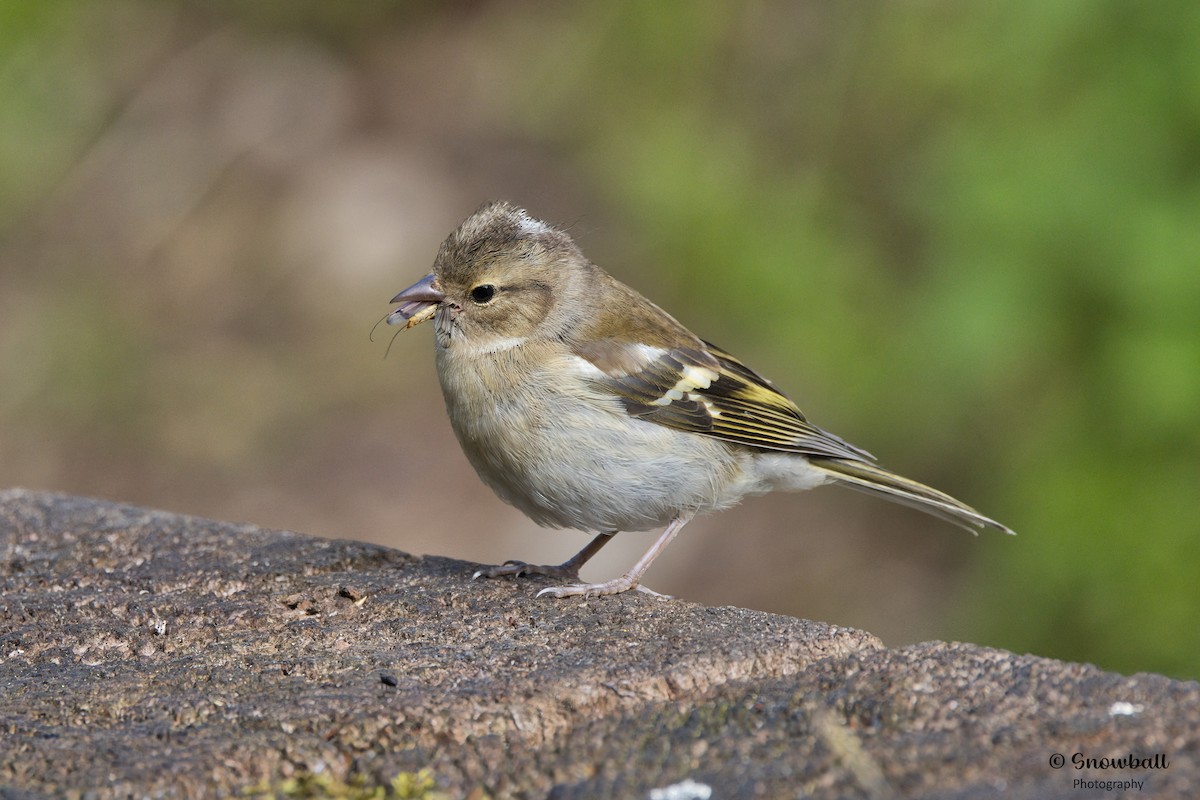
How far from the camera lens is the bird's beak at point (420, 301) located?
462cm

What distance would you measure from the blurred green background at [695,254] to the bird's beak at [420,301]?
303 cm

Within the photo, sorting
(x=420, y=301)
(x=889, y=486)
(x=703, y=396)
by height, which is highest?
(x=420, y=301)

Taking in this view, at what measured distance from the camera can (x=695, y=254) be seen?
26.3 feet

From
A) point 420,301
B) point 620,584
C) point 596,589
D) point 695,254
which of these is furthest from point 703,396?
point 695,254

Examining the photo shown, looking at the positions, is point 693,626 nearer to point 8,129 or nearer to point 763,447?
point 763,447

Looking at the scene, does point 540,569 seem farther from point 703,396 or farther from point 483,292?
point 483,292

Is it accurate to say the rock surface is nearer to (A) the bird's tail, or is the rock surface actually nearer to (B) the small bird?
(B) the small bird

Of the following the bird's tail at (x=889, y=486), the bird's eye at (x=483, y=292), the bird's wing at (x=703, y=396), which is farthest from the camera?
the bird's tail at (x=889, y=486)

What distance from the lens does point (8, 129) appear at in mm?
8500

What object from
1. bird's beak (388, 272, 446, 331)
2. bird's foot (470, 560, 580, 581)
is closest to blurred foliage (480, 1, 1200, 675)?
bird's foot (470, 560, 580, 581)

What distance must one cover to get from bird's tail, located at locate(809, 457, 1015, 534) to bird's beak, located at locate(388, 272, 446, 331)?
153 cm

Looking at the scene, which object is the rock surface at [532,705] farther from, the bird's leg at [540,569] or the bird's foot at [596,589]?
the bird's leg at [540,569]

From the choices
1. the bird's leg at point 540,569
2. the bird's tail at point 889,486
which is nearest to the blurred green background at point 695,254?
the bird's tail at point 889,486

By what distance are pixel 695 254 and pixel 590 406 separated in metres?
3.76
